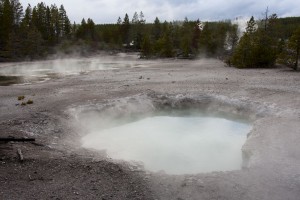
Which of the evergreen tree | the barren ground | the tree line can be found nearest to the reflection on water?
the barren ground

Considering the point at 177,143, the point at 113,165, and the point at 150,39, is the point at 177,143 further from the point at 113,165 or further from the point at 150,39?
the point at 150,39

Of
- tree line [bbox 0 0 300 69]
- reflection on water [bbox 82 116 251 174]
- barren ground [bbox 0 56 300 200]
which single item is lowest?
reflection on water [bbox 82 116 251 174]

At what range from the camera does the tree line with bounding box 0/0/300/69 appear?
34.4 meters

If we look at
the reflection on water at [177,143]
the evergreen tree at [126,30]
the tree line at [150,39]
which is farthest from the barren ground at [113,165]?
the evergreen tree at [126,30]

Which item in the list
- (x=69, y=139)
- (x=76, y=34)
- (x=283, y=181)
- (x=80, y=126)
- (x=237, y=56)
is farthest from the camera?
(x=76, y=34)

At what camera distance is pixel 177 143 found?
518 inches

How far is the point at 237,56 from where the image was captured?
3584 cm

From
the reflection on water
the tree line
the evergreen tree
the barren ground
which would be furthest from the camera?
the evergreen tree

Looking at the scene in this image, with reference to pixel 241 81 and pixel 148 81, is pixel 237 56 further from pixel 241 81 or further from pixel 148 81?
pixel 148 81

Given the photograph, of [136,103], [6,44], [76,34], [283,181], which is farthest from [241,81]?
[76,34]

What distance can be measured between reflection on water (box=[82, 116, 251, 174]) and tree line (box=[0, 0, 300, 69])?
751 inches

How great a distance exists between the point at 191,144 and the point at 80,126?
16.5 feet

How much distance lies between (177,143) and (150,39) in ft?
213

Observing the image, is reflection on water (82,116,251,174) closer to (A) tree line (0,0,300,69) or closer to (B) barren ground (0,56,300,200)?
(B) barren ground (0,56,300,200)
